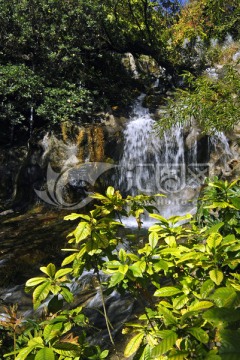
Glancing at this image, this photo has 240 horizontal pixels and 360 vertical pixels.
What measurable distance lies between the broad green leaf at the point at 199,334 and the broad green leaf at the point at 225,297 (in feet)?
0.45

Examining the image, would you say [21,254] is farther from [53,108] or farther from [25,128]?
[25,128]

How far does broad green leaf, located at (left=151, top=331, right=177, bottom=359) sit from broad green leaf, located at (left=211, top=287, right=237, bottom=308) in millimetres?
197

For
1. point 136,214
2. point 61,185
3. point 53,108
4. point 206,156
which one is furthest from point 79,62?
point 136,214

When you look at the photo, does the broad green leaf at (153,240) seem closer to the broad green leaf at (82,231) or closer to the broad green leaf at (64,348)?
the broad green leaf at (82,231)

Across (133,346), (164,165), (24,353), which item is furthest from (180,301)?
(164,165)

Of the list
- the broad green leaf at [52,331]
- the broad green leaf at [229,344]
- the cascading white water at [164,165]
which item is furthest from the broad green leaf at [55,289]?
the cascading white water at [164,165]

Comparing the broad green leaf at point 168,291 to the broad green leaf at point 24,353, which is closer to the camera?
the broad green leaf at point 24,353

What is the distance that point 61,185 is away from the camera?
10.3 metres

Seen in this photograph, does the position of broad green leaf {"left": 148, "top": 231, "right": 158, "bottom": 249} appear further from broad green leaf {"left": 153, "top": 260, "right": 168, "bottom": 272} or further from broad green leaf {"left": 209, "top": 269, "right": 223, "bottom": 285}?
broad green leaf {"left": 209, "top": 269, "right": 223, "bottom": 285}

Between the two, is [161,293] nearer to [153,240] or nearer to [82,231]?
[153,240]

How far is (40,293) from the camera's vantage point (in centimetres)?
142

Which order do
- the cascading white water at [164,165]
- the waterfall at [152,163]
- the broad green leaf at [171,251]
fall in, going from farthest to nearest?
the waterfall at [152,163]
the cascading white water at [164,165]
the broad green leaf at [171,251]

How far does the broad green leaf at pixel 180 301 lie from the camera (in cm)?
137

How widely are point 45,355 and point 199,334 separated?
58cm
